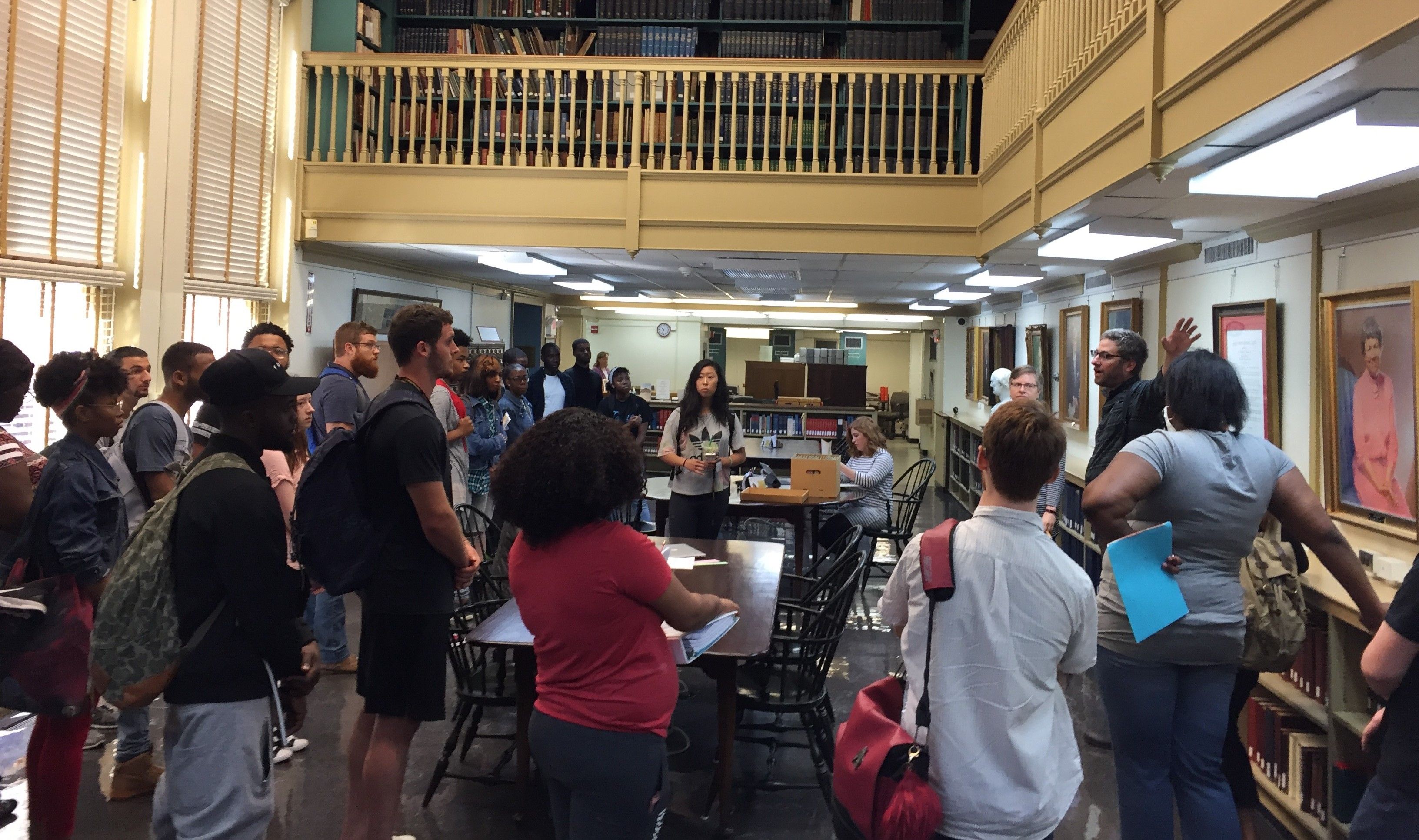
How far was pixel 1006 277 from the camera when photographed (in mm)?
7082

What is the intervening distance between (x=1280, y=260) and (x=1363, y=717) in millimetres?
1836

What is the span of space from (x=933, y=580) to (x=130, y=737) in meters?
3.17

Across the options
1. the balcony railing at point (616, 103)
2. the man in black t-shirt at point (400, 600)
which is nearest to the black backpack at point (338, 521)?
the man in black t-shirt at point (400, 600)

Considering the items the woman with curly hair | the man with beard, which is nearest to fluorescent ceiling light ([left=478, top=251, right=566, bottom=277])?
the man with beard

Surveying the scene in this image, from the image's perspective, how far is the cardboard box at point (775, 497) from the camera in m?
5.55

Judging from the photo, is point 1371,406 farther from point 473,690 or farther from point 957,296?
point 957,296

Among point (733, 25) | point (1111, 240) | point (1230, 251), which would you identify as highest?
point (733, 25)

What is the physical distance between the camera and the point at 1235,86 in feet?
7.89

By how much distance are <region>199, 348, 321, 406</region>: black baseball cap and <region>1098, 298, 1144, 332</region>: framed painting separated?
459 cm

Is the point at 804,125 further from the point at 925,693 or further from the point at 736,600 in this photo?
the point at 925,693

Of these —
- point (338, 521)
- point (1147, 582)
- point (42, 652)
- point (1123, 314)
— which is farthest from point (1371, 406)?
point (42, 652)

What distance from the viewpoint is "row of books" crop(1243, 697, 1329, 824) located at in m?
3.04

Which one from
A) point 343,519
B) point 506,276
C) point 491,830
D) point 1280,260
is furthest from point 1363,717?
point 506,276

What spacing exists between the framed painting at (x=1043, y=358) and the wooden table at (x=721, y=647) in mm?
4375
